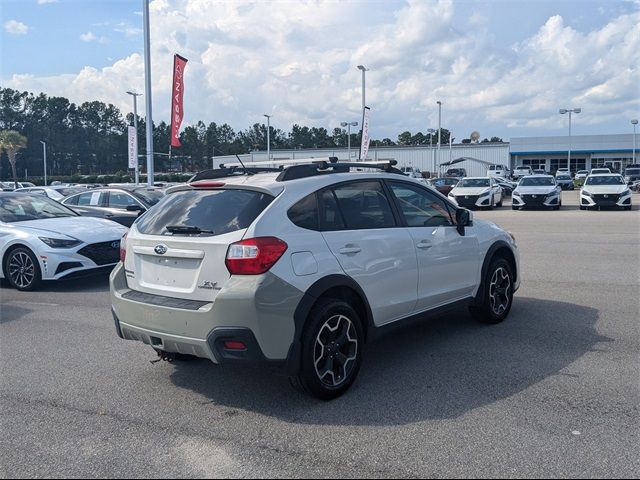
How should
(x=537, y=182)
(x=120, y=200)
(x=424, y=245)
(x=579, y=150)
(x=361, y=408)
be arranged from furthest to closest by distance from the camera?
(x=579, y=150) → (x=537, y=182) → (x=120, y=200) → (x=424, y=245) → (x=361, y=408)

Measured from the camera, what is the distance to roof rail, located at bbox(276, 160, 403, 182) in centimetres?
485

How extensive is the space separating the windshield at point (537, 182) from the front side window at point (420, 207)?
2242 centimetres

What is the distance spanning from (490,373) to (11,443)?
11.8 ft

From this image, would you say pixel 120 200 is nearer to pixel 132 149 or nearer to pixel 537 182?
pixel 132 149

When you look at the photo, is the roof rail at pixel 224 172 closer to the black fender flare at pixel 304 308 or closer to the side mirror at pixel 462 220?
the black fender flare at pixel 304 308

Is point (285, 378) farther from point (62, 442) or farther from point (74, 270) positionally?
point (74, 270)

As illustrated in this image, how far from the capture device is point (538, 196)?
1003 inches

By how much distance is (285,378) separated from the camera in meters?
5.02

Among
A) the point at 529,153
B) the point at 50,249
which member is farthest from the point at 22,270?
the point at 529,153

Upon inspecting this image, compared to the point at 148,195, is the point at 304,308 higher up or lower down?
lower down

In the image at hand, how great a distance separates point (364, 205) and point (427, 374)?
1514 millimetres

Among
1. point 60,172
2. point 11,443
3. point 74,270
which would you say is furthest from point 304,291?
point 60,172

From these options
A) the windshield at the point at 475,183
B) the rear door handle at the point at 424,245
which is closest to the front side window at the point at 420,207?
the rear door handle at the point at 424,245

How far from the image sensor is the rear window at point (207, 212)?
14.5 ft
